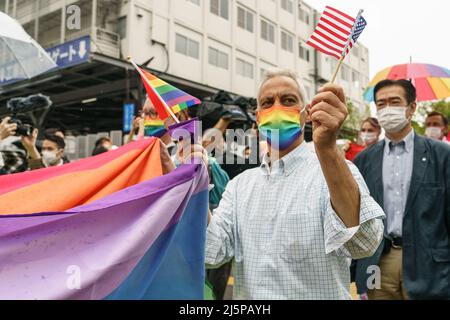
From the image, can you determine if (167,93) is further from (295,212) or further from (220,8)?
(295,212)

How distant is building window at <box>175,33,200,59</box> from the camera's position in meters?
2.93

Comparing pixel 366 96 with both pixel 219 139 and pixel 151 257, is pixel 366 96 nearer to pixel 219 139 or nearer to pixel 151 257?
pixel 219 139

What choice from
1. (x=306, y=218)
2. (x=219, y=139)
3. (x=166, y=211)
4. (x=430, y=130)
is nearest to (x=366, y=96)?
(x=430, y=130)

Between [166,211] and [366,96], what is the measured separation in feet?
11.6

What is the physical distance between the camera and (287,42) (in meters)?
5.44

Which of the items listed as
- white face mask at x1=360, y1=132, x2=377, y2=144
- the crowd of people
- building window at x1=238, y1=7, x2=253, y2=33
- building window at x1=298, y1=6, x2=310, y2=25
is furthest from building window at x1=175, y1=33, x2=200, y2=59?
white face mask at x1=360, y1=132, x2=377, y2=144

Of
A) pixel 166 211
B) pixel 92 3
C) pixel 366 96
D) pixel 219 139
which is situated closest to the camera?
pixel 166 211

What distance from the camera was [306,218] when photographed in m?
1.73

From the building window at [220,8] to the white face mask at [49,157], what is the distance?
238 centimetres

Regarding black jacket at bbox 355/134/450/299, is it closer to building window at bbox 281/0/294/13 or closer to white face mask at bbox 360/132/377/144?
building window at bbox 281/0/294/13

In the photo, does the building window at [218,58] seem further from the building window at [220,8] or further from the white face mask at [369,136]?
Answer: the white face mask at [369,136]

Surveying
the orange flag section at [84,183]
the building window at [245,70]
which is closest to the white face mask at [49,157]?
the building window at [245,70]

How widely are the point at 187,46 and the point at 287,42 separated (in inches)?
106

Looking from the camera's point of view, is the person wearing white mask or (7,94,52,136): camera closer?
(7,94,52,136): camera
